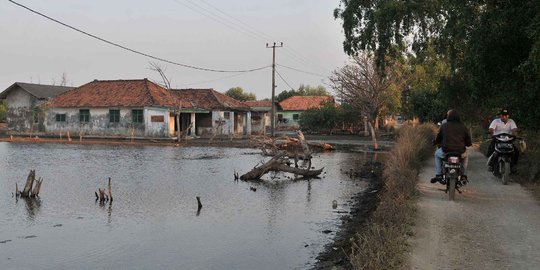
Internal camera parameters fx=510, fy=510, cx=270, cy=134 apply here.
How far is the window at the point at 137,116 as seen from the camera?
4359cm

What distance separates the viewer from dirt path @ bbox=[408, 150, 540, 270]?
20.0 ft

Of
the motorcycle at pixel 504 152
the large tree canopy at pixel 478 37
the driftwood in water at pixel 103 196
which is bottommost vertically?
the driftwood in water at pixel 103 196

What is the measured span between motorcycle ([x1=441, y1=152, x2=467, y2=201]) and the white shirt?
2.66 metres

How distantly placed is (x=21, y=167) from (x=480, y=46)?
19.3 metres

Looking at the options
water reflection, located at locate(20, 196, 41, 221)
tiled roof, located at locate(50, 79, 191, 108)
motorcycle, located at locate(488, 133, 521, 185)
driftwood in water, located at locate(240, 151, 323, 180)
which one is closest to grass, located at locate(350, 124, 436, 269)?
motorcycle, located at locate(488, 133, 521, 185)

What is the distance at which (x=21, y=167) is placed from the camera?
73.2 feet

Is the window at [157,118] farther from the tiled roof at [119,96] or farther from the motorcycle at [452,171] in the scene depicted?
the motorcycle at [452,171]

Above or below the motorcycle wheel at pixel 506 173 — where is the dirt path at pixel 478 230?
below

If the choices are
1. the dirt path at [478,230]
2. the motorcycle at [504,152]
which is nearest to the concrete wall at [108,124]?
the motorcycle at [504,152]

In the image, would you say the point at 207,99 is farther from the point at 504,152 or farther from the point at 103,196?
the point at 504,152

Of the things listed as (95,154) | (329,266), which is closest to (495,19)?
A: (329,266)

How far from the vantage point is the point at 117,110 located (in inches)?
1750

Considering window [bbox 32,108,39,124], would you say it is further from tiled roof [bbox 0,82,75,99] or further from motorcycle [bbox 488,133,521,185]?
motorcycle [bbox 488,133,521,185]

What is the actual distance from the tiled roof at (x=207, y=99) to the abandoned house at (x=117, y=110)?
→ 1998mm
